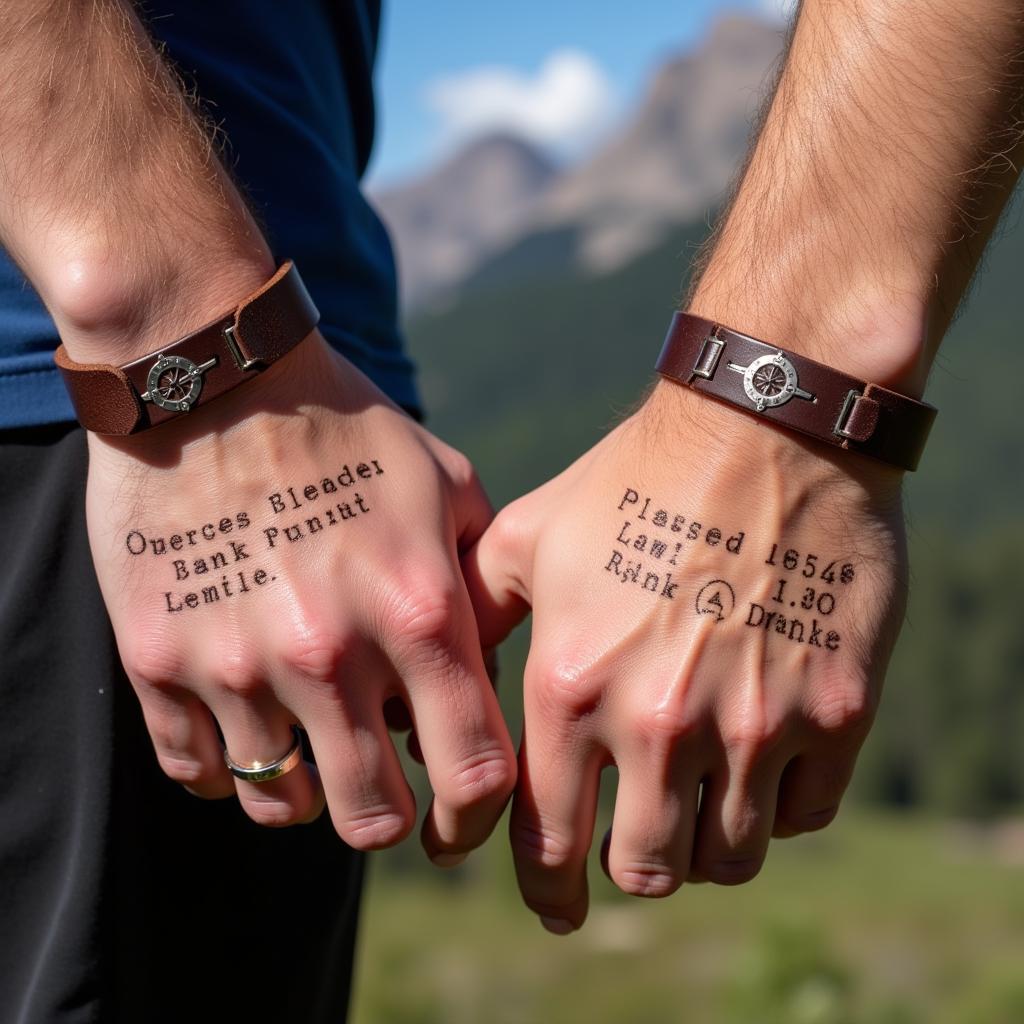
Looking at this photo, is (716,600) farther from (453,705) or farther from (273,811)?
(273,811)

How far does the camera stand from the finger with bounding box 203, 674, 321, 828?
1.36m

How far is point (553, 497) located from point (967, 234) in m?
0.62

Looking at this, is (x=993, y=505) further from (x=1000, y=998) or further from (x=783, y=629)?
(x=783, y=629)

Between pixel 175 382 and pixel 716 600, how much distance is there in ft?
2.32

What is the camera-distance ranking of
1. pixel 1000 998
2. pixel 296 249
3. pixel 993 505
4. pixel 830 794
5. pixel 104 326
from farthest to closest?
pixel 993 505 < pixel 1000 998 < pixel 296 249 < pixel 830 794 < pixel 104 326

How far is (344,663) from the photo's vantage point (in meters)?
1.33

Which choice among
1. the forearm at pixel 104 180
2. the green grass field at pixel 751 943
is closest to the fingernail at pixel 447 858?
the forearm at pixel 104 180

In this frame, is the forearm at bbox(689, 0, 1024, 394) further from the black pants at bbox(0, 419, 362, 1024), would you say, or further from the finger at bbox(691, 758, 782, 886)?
the black pants at bbox(0, 419, 362, 1024)

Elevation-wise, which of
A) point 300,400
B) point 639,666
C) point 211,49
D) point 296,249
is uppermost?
point 211,49

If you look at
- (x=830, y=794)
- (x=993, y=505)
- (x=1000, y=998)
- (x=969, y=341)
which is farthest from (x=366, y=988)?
(x=969, y=341)

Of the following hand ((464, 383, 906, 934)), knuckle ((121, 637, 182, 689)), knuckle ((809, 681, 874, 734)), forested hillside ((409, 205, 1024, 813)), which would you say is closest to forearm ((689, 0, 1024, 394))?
hand ((464, 383, 906, 934))

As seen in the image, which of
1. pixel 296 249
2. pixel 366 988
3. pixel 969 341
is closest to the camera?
pixel 296 249

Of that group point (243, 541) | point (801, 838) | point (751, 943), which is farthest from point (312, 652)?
point (801, 838)

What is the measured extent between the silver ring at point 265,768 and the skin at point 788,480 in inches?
12.4
